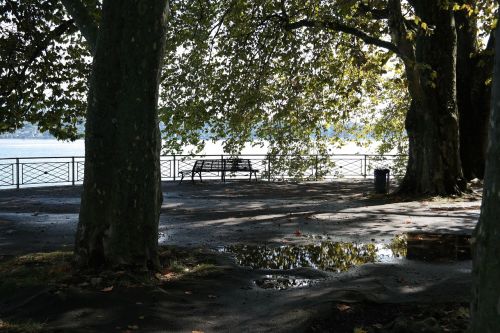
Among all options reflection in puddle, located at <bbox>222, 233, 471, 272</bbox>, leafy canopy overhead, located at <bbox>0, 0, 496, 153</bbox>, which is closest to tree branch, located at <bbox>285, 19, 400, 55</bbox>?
leafy canopy overhead, located at <bbox>0, 0, 496, 153</bbox>

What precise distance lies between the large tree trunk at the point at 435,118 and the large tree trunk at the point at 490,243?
12326 millimetres

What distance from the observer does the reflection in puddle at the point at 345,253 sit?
7.79 metres

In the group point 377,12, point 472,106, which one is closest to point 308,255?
point 377,12

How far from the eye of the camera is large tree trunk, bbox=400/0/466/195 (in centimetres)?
1564

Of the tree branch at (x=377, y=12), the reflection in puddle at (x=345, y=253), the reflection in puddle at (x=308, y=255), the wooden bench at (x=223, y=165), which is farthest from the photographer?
the wooden bench at (x=223, y=165)

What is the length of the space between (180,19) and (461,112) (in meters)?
10.4

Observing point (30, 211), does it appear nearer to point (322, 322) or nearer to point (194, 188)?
point (194, 188)

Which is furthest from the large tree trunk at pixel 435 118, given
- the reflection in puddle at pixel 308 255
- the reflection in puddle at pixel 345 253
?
the reflection in puddle at pixel 308 255

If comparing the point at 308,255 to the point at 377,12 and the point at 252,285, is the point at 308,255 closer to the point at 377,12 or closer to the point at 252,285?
the point at 252,285

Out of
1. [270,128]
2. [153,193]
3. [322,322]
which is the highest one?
[270,128]

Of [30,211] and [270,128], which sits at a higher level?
[270,128]

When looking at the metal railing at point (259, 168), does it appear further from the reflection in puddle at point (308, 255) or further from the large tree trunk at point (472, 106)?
the reflection in puddle at point (308, 255)

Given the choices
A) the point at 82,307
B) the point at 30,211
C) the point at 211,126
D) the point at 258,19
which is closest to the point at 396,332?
the point at 82,307

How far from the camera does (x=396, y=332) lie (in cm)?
432
